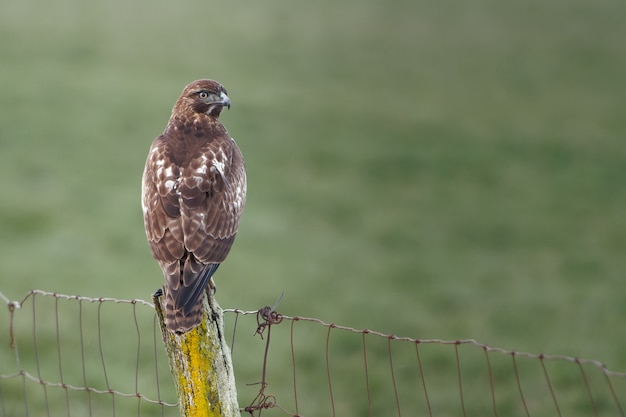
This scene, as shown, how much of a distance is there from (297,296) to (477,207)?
628cm

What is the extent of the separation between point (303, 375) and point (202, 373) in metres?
8.22

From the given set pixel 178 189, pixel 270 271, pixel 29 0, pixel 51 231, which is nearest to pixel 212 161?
pixel 178 189

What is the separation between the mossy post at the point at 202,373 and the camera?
14.8 feet

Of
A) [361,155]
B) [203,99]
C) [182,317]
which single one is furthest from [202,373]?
[361,155]

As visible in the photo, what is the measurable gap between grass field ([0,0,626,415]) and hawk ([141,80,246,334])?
18.7 feet

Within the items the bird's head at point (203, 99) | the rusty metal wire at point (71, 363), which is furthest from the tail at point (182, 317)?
the rusty metal wire at point (71, 363)

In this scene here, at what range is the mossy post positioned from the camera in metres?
4.51

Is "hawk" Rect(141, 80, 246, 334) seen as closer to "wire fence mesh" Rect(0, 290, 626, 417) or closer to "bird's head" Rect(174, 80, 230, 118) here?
"bird's head" Rect(174, 80, 230, 118)

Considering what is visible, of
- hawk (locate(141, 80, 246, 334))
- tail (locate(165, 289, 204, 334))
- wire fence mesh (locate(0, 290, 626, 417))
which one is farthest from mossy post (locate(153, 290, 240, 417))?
wire fence mesh (locate(0, 290, 626, 417))

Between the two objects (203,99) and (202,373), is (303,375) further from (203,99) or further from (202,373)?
(202,373)

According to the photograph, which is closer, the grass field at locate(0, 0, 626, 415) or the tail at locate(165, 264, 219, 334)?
the tail at locate(165, 264, 219, 334)

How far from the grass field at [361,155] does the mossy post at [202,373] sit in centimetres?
684

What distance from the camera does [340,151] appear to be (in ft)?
75.0

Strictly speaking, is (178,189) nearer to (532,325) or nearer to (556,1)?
(532,325)
